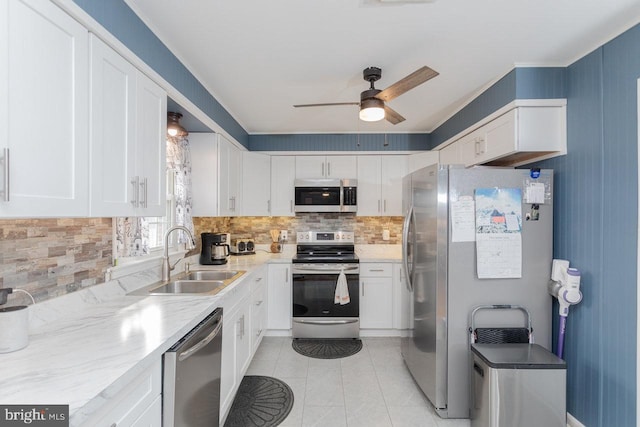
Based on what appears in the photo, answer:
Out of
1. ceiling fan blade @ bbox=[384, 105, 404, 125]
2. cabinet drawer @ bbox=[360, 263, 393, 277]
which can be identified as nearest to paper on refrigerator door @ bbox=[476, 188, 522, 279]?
ceiling fan blade @ bbox=[384, 105, 404, 125]

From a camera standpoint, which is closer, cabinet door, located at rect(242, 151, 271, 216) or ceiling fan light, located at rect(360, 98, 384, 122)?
ceiling fan light, located at rect(360, 98, 384, 122)

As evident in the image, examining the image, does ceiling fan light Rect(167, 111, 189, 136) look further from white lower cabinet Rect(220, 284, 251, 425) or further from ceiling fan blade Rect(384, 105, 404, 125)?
ceiling fan blade Rect(384, 105, 404, 125)

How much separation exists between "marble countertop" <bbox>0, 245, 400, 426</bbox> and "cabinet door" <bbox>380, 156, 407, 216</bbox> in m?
2.38

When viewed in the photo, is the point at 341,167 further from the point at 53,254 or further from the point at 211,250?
the point at 53,254

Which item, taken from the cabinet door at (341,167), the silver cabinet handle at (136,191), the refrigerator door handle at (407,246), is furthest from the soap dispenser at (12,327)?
the cabinet door at (341,167)

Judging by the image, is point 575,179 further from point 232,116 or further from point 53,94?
point 232,116

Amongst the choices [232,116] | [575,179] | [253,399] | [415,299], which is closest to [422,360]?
[415,299]

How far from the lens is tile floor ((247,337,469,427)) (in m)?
2.14

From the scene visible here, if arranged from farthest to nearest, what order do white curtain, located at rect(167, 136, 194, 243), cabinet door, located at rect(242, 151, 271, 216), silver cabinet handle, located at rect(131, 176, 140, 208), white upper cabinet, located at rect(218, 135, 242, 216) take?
cabinet door, located at rect(242, 151, 271, 216) < white upper cabinet, located at rect(218, 135, 242, 216) < white curtain, located at rect(167, 136, 194, 243) < silver cabinet handle, located at rect(131, 176, 140, 208)

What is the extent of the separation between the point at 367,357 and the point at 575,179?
7.65 ft

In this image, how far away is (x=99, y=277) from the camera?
68.6 inches

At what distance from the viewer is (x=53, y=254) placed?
4.72ft

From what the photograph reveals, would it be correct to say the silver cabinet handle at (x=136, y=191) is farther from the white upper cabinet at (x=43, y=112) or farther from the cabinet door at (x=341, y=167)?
the cabinet door at (x=341, y=167)

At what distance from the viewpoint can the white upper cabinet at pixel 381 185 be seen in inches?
149
